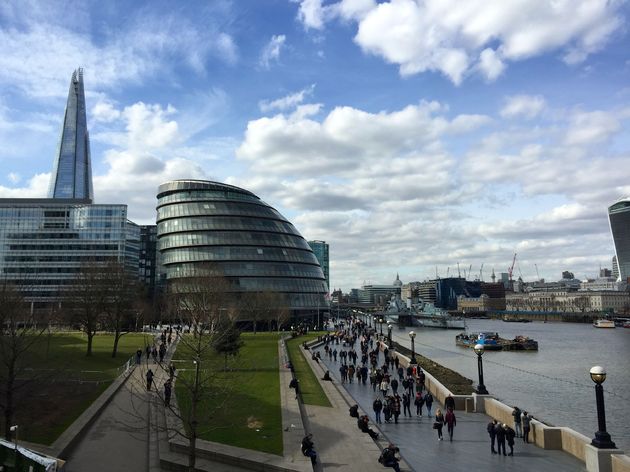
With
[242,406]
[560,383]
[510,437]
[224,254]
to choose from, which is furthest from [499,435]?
[224,254]

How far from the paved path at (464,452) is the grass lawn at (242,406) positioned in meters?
4.67

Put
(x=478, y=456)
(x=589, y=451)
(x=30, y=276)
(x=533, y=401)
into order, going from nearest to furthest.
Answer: (x=589, y=451) → (x=478, y=456) → (x=533, y=401) → (x=30, y=276)

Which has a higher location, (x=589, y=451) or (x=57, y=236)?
(x=57, y=236)

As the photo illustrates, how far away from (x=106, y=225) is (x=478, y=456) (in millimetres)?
128576

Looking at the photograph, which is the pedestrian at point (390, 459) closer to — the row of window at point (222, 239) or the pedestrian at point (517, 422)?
the pedestrian at point (517, 422)

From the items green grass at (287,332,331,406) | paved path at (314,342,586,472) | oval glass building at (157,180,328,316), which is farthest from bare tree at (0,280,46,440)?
oval glass building at (157,180,328,316)

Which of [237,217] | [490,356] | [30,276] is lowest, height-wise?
[490,356]

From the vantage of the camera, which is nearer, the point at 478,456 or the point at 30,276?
the point at 478,456

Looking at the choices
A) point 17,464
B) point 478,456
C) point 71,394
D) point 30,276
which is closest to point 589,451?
point 478,456

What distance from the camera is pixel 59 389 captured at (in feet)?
94.6

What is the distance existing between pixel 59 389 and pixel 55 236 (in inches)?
4514

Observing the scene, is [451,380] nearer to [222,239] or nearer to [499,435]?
[499,435]

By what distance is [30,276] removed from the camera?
122312mm

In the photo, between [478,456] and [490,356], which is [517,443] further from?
[490,356]
